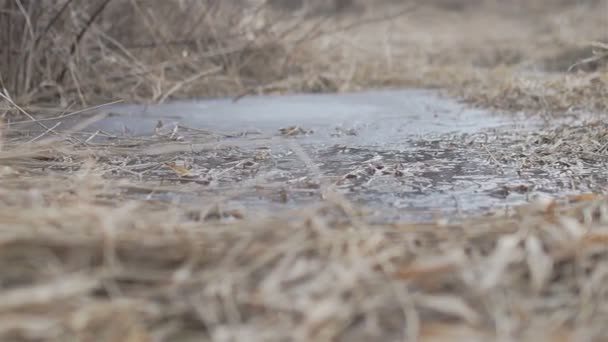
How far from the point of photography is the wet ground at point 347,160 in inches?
58.5

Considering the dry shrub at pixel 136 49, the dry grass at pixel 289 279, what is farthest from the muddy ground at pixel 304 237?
the dry shrub at pixel 136 49

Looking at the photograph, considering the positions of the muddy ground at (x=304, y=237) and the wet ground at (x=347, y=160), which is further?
the wet ground at (x=347, y=160)

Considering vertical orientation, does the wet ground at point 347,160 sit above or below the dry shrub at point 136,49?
below

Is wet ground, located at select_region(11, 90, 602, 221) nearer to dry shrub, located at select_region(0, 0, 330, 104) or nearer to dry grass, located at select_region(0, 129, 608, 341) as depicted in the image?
dry grass, located at select_region(0, 129, 608, 341)

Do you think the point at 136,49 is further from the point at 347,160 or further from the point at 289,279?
the point at 289,279

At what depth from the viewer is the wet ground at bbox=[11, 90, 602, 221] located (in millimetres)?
1485

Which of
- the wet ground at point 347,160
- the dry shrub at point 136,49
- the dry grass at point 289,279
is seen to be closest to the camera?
the dry grass at point 289,279

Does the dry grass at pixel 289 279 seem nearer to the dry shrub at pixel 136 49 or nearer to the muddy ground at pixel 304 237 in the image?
the muddy ground at pixel 304 237

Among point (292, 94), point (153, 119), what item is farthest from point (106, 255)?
point (292, 94)

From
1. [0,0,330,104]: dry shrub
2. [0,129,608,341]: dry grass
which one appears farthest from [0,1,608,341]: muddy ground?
[0,0,330,104]: dry shrub

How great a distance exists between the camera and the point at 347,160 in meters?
1.92

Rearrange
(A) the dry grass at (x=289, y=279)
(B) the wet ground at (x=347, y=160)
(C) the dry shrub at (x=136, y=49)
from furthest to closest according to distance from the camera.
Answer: (C) the dry shrub at (x=136, y=49), (B) the wet ground at (x=347, y=160), (A) the dry grass at (x=289, y=279)

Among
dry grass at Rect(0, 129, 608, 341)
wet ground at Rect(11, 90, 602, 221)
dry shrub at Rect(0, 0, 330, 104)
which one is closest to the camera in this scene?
dry grass at Rect(0, 129, 608, 341)


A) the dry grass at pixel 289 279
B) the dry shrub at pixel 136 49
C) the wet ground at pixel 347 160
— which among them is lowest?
the dry grass at pixel 289 279
